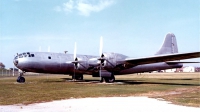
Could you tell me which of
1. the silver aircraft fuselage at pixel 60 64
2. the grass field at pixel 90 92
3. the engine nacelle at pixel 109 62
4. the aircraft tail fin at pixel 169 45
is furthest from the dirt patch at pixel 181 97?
the aircraft tail fin at pixel 169 45

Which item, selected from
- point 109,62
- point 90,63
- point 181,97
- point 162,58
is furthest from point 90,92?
point 90,63

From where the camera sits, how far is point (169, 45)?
3400 cm

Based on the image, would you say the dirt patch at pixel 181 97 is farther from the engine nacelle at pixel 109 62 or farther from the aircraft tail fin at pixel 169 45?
the aircraft tail fin at pixel 169 45

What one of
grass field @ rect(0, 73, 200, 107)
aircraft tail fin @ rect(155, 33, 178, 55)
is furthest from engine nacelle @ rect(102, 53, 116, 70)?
aircraft tail fin @ rect(155, 33, 178, 55)

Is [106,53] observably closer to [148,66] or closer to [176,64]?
[148,66]

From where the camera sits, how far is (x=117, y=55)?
84.8 feet

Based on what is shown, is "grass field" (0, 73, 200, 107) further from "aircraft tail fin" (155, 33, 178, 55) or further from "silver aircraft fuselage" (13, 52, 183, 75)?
"aircraft tail fin" (155, 33, 178, 55)

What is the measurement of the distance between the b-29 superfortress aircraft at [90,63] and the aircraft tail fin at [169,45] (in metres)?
1.98

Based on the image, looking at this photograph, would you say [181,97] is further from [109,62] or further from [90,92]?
[109,62]

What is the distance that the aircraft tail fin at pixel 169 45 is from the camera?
33375 mm

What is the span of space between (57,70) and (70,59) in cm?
243

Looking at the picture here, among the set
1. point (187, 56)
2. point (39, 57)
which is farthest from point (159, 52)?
point (39, 57)

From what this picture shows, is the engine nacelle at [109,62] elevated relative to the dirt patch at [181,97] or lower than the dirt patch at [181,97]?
elevated

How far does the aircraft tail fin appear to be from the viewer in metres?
33.4
